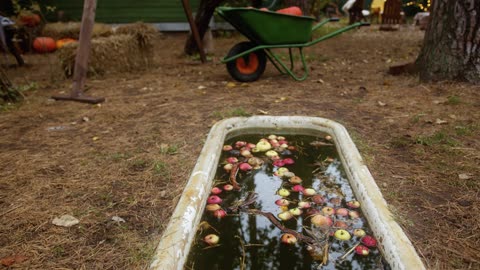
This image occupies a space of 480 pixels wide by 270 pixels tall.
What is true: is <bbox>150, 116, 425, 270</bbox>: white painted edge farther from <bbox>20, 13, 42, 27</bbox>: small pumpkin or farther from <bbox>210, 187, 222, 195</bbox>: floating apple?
<bbox>20, 13, 42, 27</bbox>: small pumpkin

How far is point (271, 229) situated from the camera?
186 centimetres

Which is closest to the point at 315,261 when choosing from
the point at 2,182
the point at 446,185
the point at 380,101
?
the point at 446,185

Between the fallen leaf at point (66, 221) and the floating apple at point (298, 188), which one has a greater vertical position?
the fallen leaf at point (66, 221)

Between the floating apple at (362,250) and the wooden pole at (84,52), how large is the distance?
3.09m

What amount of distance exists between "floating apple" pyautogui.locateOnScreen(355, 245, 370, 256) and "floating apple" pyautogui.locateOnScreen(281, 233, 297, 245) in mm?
289

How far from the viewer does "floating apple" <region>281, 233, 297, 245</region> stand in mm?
1744

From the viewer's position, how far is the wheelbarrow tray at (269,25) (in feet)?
13.5

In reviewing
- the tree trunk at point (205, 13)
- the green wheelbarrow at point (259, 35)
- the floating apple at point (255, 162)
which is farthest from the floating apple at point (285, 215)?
the tree trunk at point (205, 13)

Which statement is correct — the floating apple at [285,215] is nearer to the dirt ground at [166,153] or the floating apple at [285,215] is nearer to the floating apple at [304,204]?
the floating apple at [304,204]

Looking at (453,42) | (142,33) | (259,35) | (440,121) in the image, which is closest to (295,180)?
(440,121)

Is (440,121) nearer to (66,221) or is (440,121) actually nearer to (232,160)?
(232,160)

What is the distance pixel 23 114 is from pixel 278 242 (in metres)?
3.00

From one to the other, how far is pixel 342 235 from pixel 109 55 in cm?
469

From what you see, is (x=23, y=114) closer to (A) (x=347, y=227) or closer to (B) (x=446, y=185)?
(A) (x=347, y=227)
